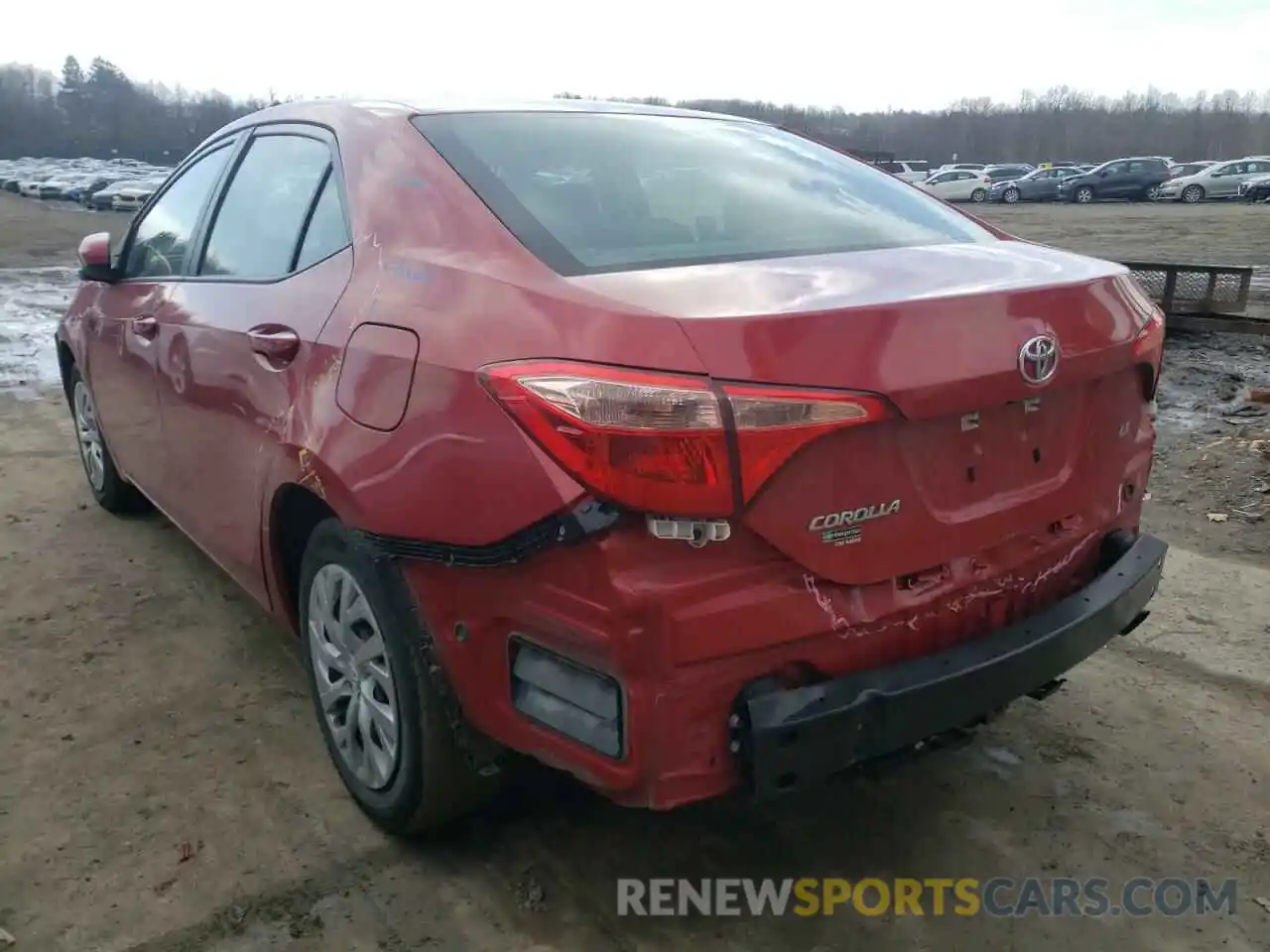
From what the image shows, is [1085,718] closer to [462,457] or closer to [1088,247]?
[462,457]

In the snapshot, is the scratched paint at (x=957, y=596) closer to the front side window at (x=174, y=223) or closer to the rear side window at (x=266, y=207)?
the rear side window at (x=266, y=207)

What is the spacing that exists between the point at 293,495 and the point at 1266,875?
2493 mm

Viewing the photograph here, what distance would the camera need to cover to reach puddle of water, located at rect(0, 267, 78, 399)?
849cm

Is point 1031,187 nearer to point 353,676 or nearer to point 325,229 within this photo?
point 325,229

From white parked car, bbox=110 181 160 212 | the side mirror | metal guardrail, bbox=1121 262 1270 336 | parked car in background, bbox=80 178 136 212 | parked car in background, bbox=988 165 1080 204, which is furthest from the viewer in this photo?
parked car in background, bbox=80 178 136 212

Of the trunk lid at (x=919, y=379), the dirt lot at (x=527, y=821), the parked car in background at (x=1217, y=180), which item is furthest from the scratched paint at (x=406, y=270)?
the parked car in background at (x=1217, y=180)

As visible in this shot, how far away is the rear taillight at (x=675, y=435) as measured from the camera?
1801 millimetres

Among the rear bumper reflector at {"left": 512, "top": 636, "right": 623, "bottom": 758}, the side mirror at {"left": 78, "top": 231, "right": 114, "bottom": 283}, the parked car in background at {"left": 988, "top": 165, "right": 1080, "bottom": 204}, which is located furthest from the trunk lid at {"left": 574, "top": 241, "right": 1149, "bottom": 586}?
the parked car in background at {"left": 988, "top": 165, "right": 1080, "bottom": 204}

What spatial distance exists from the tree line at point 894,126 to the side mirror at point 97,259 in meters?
85.0

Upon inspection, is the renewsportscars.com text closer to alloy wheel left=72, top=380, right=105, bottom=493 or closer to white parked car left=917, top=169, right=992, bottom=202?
alloy wheel left=72, top=380, right=105, bottom=493

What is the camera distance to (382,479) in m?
2.22

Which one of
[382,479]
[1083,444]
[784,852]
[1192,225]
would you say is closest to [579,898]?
[784,852]

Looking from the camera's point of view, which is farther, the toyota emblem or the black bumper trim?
the toyota emblem

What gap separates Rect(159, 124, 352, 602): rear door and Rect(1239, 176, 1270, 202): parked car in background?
38.3 m
